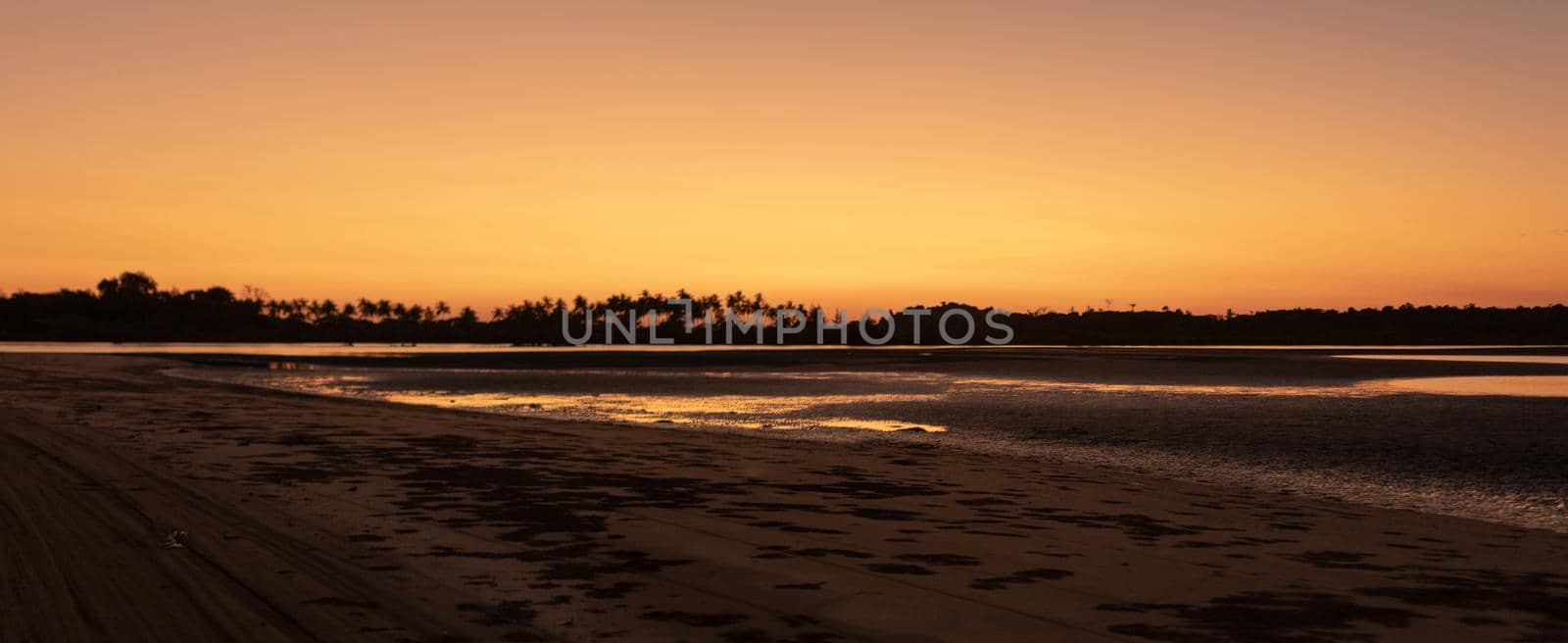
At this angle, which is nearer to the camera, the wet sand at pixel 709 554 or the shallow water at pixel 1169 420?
the wet sand at pixel 709 554

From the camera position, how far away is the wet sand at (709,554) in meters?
8.05

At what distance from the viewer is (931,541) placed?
1159 centimetres

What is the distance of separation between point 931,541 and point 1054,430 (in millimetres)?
16252

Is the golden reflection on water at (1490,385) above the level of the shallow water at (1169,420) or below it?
above

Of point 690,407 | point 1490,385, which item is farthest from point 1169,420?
point 1490,385

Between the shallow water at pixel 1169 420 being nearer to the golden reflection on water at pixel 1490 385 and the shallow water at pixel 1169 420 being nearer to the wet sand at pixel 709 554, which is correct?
the golden reflection on water at pixel 1490 385

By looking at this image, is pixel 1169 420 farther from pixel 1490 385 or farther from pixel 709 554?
pixel 1490 385

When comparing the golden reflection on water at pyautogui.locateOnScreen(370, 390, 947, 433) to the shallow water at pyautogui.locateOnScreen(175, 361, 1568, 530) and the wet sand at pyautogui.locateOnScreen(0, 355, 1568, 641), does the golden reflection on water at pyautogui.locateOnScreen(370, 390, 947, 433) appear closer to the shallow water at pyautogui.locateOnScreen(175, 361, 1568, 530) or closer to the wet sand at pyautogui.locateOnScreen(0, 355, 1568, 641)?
the shallow water at pyautogui.locateOnScreen(175, 361, 1568, 530)

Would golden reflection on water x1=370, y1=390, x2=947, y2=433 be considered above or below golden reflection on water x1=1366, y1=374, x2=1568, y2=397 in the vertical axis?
below

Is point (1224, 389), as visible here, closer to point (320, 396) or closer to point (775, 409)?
point (775, 409)

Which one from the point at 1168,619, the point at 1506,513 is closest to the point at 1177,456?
the point at 1506,513

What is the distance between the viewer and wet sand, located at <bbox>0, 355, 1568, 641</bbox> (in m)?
8.05

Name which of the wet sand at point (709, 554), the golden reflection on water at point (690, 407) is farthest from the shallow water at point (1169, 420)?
the wet sand at point (709, 554)

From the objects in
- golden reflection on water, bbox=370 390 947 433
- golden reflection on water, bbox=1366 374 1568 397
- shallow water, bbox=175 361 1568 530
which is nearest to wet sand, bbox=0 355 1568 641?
shallow water, bbox=175 361 1568 530
